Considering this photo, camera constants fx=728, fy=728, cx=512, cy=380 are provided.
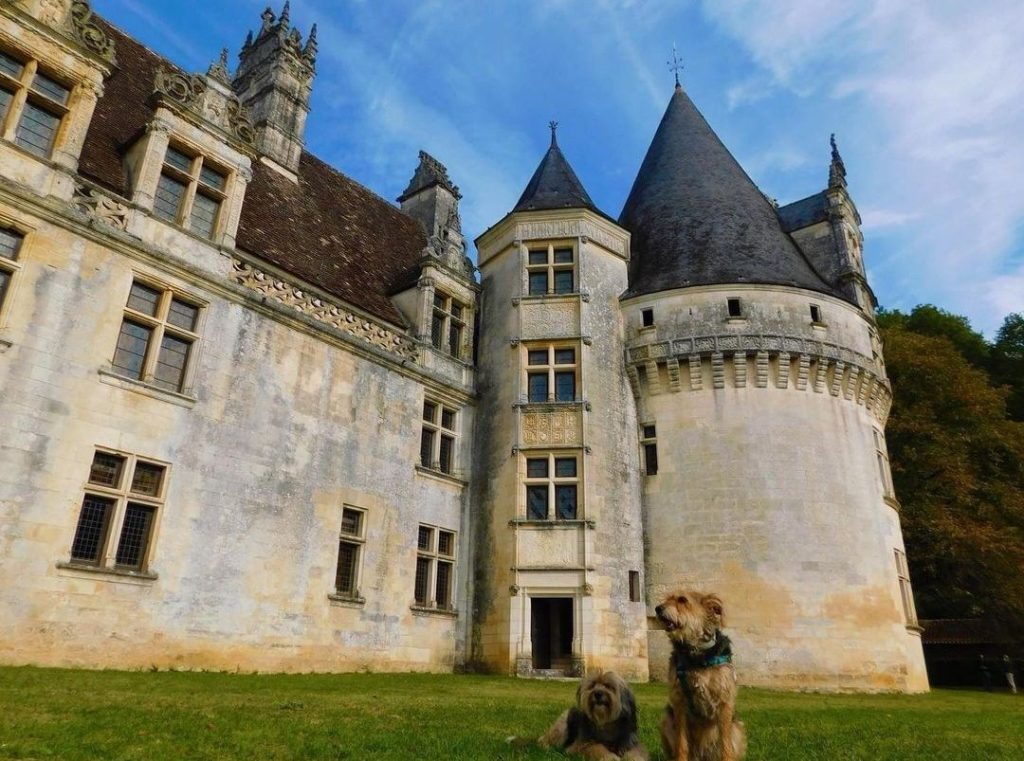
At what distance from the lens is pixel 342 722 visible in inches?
259

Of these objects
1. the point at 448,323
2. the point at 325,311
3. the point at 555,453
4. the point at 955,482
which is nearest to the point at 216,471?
the point at 325,311

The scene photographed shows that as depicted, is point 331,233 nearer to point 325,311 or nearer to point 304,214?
point 304,214

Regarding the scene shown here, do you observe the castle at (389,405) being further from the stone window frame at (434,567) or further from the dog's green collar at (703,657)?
the dog's green collar at (703,657)

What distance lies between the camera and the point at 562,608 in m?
19.6

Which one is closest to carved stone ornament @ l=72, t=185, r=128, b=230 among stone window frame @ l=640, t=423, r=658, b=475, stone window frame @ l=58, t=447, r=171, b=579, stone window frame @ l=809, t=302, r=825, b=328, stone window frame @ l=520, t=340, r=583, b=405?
stone window frame @ l=58, t=447, r=171, b=579

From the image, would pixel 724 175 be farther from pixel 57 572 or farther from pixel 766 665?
pixel 57 572

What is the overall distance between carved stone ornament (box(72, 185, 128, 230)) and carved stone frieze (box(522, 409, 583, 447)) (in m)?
9.77

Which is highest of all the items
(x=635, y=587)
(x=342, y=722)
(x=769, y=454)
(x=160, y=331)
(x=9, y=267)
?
(x=9, y=267)

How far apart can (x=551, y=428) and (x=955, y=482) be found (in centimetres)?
1541

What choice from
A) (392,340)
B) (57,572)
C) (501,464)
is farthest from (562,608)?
(57,572)

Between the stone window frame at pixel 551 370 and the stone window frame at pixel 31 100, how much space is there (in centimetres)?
1092

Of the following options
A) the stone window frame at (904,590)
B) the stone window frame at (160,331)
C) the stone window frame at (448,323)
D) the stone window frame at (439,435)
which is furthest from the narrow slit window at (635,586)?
the stone window frame at (160,331)

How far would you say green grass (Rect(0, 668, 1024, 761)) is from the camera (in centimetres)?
515

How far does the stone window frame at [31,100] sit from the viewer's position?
12.0 m
